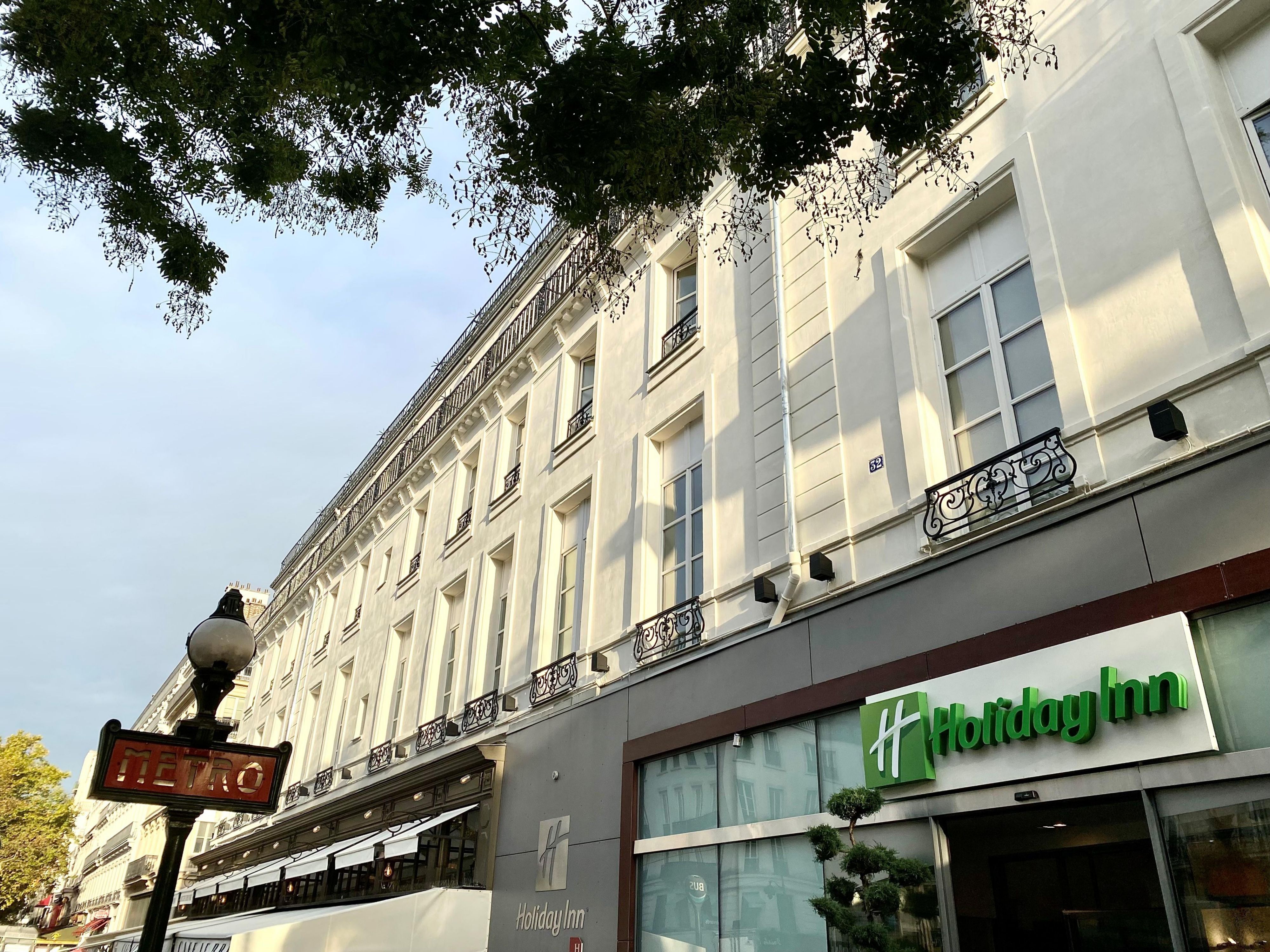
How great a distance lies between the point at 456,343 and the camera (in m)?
22.9

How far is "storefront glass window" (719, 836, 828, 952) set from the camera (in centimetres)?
787

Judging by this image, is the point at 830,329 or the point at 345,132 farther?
the point at 830,329

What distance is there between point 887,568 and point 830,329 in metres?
2.89

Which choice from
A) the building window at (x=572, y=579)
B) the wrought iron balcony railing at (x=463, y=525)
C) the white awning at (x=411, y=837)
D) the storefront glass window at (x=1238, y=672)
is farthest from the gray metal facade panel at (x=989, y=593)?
the wrought iron balcony railing at (x=463, y=525)

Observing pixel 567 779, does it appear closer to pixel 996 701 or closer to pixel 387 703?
pixel 996 701

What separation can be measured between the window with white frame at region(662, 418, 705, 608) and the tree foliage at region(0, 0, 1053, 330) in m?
5.56

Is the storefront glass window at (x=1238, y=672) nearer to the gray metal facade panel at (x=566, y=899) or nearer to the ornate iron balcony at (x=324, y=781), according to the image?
the gray metal facade panel at (x=566, y=899)

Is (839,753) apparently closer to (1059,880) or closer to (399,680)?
(1059,880)

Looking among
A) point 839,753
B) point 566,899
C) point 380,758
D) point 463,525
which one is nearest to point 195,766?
point 839,753

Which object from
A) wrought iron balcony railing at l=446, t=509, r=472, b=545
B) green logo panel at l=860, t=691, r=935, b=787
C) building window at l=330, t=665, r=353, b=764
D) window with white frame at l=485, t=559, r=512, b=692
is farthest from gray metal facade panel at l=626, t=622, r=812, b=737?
building window at l=330, t=665, r=353, b=764

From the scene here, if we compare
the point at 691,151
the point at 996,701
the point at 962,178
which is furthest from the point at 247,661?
the point at 962,178

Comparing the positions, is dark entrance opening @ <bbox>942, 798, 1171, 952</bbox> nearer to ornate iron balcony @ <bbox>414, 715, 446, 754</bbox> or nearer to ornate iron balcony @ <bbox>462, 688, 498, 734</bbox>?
ornate iron balcony @ <bbox>462, 688, 498, 734</bbox>

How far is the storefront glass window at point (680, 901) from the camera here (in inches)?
356

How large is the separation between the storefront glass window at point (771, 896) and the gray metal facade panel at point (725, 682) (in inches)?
57.1
